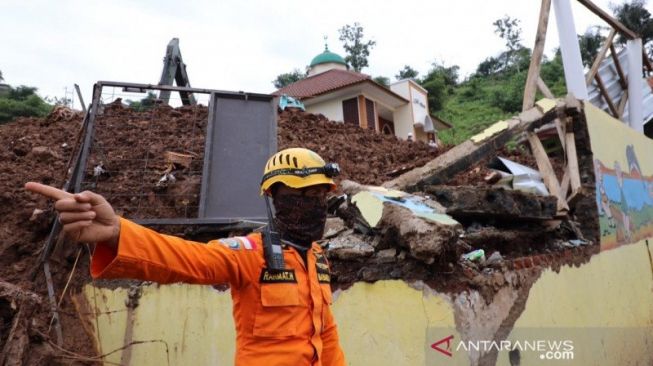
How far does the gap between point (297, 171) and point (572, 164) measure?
157 inches

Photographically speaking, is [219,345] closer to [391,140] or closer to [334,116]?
[391,140]

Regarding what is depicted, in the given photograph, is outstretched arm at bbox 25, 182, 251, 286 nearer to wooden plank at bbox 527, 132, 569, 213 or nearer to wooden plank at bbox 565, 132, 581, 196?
wooden plank at bbox 527, 132, 569, 213

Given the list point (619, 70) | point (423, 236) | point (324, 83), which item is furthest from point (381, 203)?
point (324, 83)

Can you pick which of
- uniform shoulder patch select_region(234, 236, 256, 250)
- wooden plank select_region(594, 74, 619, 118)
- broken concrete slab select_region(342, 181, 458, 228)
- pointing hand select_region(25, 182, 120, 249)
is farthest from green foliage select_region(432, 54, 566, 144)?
pointing hand select_region(25, 182, 120, 249)

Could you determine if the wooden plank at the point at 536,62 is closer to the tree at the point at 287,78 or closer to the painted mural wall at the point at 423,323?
the painted mural wall at the point at 423,323

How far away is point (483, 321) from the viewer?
316 cm

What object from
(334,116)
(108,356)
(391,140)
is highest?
(334,116)

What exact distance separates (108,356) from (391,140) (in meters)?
7.66

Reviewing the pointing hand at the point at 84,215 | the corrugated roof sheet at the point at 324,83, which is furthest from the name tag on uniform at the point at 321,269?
the corrugated roof sheet at the point at 324,83

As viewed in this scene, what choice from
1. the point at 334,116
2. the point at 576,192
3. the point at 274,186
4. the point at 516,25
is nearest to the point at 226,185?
the point at 274,186

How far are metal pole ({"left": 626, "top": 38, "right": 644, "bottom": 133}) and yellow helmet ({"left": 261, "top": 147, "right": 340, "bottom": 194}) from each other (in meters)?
8.37

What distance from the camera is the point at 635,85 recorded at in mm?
8422

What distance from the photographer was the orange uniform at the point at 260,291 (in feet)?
4.89

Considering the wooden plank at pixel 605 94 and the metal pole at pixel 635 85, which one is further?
A: the metal pole at pixel 635 85
